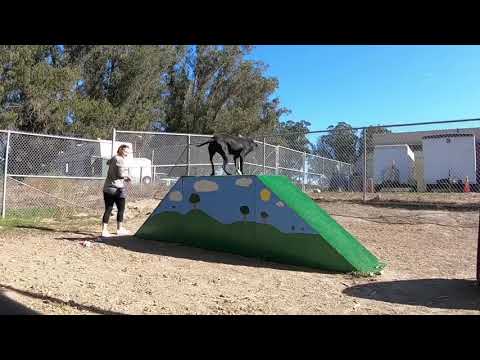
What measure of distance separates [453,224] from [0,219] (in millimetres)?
9290

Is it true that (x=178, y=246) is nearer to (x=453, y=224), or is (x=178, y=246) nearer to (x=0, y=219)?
(x=0, y=219)

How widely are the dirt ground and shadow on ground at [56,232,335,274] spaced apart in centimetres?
2

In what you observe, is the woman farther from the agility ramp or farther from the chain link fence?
the chain link fence

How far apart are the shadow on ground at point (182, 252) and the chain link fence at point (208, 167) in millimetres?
3523

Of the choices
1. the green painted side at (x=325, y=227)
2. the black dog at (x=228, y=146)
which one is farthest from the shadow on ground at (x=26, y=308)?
the black dog at (x=228, y=146)

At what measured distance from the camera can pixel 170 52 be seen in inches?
1176

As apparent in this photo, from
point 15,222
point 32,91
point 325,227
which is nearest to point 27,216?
point 15,222

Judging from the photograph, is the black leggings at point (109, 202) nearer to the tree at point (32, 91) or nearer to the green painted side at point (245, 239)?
the green painted side at point (245, 239)

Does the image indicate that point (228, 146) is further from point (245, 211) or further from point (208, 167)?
point (208, 167)

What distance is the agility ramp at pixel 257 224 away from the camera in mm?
6746

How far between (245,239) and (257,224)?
32 centimetres

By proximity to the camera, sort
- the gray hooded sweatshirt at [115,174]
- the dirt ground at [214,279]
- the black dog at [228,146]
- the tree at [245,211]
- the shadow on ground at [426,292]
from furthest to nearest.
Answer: the black dog at [228,146] → the gray hooded sweatshirt at [115,174] → the tree at [245,211] → the shadow on ground at [426,292] → the dirt ground at [214,279]

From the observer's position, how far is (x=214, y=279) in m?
6.00
